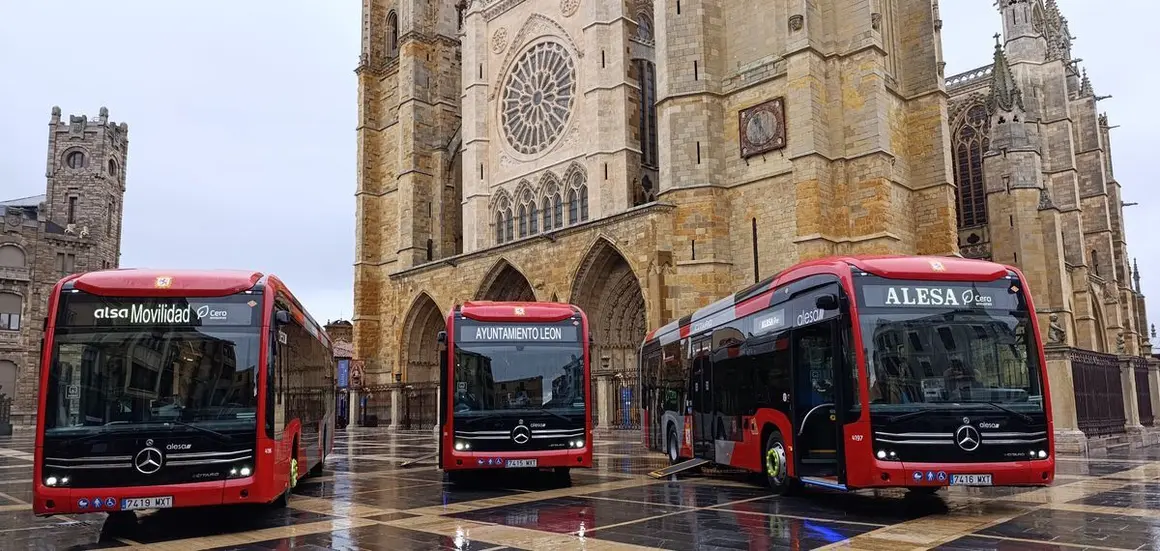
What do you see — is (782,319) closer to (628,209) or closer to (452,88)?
(628,209)

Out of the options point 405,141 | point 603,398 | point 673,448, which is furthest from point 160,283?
point 405,141

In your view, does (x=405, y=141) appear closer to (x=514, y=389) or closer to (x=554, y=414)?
(x=514, y=389)

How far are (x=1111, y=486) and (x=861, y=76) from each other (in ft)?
43.5

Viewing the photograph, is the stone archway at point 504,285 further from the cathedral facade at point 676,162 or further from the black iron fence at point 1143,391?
the black iron fence at point 1143,391

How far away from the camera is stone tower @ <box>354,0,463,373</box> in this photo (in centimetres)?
3397

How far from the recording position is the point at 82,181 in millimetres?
47312

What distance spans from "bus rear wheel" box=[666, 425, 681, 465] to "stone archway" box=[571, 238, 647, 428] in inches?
399

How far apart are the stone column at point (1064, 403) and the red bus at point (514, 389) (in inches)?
346

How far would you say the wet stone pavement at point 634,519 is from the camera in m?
6.31

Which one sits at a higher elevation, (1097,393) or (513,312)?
(513,312)

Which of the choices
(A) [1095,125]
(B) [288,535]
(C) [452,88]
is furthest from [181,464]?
(A) [1095,125]

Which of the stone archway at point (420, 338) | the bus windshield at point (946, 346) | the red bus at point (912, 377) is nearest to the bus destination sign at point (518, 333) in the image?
the red bus at point (912, 377)

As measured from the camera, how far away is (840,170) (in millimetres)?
20625

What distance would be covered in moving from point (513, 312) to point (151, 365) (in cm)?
470
